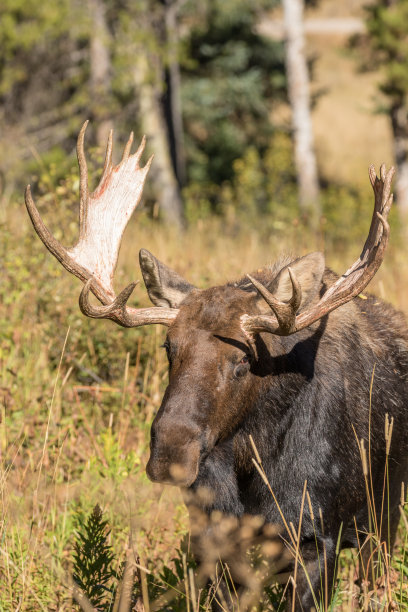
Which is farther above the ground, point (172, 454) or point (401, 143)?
point (401, 143)

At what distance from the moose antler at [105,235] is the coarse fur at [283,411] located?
223 mm

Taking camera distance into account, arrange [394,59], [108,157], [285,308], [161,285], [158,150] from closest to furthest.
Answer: [285,308]
[161,285]
[108,157]
[158,150]
[394,59]

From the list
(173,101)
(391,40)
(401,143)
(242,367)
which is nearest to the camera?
(242,367)

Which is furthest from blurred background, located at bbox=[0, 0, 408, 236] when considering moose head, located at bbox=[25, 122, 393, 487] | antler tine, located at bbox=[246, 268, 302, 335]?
antler tine, located at bbox=[246, 268, 302, 335]

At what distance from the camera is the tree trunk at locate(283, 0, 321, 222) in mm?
15836

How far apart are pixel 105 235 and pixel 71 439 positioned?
1506 millimetres

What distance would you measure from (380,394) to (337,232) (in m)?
9.30

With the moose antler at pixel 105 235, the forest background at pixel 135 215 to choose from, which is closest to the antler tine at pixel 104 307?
the moose antler at pixel 105 235

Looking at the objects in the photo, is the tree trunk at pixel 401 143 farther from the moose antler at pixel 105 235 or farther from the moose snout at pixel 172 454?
the moose snout at pixel 172 454

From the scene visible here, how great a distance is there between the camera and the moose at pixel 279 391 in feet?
10.7

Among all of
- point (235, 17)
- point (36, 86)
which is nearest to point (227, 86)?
point (235, 17)

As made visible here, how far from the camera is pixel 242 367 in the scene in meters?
3.40

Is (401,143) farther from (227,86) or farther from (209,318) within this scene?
(209,318)

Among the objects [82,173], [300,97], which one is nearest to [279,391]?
[82,173]
